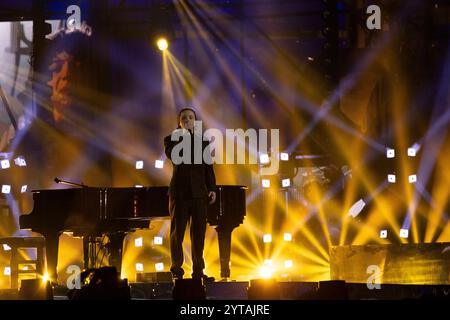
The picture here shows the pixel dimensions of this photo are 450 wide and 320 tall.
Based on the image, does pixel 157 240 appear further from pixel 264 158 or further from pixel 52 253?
pixel 52 253

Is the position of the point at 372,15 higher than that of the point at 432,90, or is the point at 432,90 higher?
the point at 372,15

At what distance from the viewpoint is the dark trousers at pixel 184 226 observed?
698 cm

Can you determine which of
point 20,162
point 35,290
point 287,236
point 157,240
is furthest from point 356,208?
point 35,290

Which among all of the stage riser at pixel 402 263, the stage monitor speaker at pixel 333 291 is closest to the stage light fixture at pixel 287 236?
the stage riser at pixel 402 263

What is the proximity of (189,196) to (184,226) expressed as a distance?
1.05 ft

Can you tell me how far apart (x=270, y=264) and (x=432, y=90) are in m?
4.06

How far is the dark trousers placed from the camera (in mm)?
6984

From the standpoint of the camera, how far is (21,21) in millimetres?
14102

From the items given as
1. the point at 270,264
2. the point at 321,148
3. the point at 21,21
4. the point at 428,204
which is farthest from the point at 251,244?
the point at 21,21

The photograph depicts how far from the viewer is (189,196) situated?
6.93m

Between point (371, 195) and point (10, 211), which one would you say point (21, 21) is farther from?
point (371, 195)

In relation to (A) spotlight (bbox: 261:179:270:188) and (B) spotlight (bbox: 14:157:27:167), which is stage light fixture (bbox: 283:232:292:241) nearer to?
(A) spotlight (bbox: 261:179:270:188)

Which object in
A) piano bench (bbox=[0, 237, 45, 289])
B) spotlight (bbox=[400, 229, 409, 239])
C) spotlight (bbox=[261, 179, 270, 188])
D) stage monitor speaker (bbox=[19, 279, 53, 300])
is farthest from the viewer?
spotlight (bbox=[261, 179, 270, 188])

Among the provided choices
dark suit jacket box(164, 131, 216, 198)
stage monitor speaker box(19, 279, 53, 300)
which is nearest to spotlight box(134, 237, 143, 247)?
dark suit jacket box(164, 131, 216, 198)
